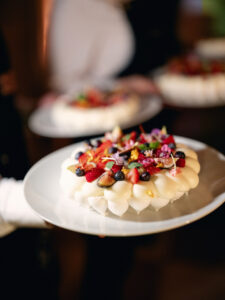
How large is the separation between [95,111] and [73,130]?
19cm

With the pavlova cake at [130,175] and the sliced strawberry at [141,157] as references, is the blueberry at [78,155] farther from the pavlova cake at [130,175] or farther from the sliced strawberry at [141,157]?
the sliced strawberry at [141,157]

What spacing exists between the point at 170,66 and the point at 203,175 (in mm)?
1612

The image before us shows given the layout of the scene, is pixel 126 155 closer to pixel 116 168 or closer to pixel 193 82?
pixel 116 168

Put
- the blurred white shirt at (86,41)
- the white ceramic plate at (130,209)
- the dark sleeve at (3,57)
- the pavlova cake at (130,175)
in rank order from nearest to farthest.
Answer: the white ceramic plate at (130,209)
the pavlova cake at (130,175)
the dark sleeve at (3,57)
the blurred white shirt at (86,41)

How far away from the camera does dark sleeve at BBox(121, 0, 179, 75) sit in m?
2.71

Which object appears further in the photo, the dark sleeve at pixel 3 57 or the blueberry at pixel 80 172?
the dark sleeve at pixel 3 57

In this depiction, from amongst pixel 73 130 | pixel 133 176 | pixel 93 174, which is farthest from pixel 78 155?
pixel 73 130

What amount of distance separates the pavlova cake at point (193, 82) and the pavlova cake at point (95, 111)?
330 mm

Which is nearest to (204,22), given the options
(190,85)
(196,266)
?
(190,85)

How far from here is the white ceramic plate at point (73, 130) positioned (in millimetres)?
1673

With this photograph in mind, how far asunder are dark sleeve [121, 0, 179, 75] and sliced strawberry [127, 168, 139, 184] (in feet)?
5.94

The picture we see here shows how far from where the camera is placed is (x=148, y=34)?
276 cm

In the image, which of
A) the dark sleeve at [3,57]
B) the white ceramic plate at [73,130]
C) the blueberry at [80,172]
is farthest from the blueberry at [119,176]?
the dark sleeve at [3,57]

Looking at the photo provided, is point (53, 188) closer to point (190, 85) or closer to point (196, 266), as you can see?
point (196, 266)
